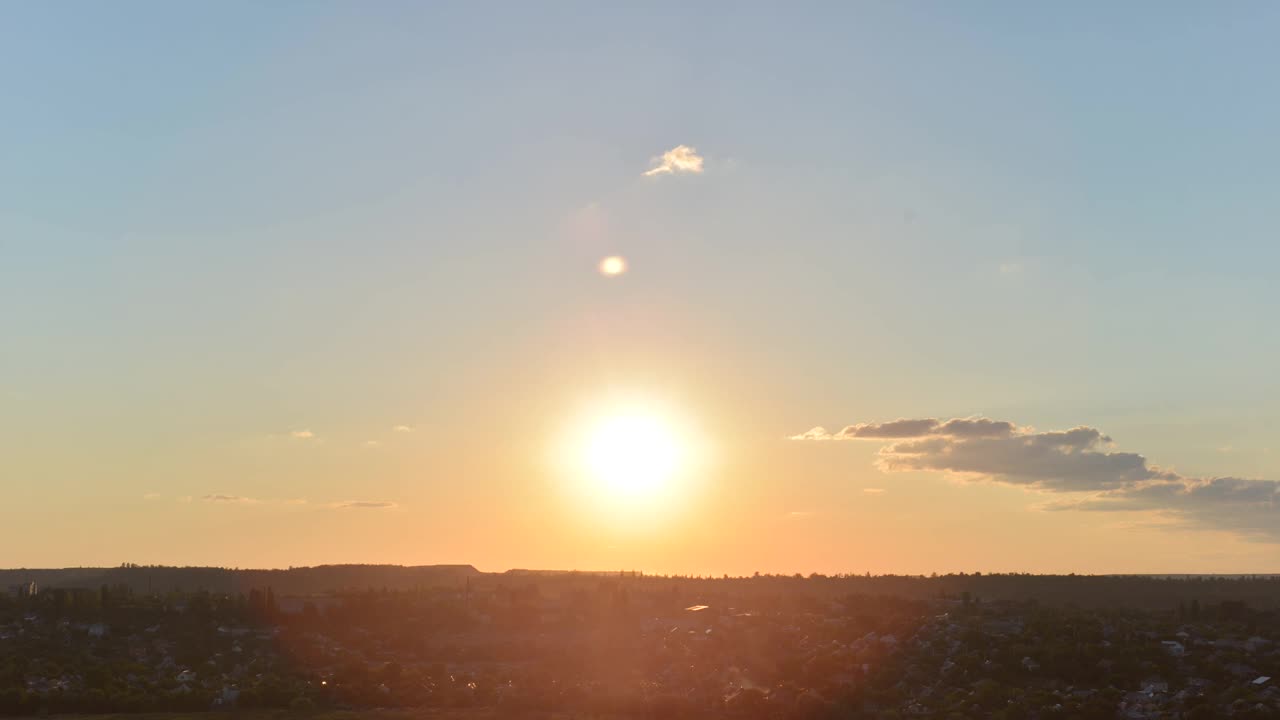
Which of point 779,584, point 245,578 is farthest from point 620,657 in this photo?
point 245,578

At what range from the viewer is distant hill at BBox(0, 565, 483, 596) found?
144250mm

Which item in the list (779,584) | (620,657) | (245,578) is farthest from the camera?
(245,578)

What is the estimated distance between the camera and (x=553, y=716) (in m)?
48.8

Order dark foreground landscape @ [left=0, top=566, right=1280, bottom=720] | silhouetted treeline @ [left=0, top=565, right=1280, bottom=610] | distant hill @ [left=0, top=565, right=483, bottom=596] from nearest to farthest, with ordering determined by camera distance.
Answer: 1. dark foreground landscape @ [left=0, top=566, right=1280, bottom=720]
2. silhouetted treeline @ [left=0, top=565, right=1280, bottom=610]
3. distant hill @ [left=0, top=565, right=483, bottom=596]

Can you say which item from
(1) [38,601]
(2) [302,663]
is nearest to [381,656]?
(2) [302,663]

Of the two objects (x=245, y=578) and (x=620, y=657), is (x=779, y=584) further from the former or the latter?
(x=620, y=657)

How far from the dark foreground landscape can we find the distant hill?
207 ft

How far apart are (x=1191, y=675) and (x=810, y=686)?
16.4 m

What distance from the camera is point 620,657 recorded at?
6438 cm

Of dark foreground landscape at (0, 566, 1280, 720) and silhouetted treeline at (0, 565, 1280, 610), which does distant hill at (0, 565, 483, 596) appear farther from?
dark foreground landscape at (0, 566, 1280, 720)

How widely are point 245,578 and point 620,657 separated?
104230 mm

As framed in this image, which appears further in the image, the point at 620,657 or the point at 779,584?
the point at 779,584

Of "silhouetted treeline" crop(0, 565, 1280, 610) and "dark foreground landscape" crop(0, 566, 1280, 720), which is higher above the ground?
"silhouetted treeline" crop(0, 565, 1280, 610)

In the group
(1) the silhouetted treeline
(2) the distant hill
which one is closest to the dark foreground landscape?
(1) the silhouetted treeline
